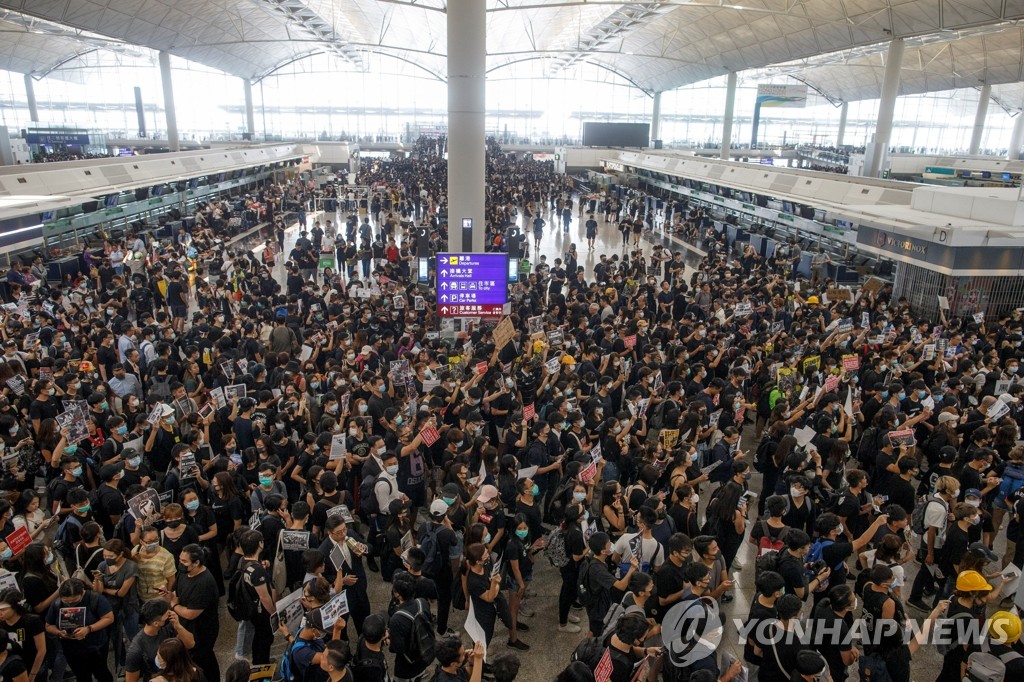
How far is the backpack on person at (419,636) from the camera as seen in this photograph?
13.5 ft

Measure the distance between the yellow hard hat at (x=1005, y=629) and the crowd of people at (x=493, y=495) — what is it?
12mm

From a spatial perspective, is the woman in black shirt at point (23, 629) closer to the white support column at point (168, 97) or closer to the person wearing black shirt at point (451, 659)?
the person wearing black shirt at point (451, 659)

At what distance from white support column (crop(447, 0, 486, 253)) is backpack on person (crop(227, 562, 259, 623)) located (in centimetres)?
1145

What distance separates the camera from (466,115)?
14594 millimetres

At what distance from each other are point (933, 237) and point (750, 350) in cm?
634

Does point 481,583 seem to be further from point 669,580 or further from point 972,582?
point 972,582

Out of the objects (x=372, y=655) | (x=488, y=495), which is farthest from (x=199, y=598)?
(x=488, y=495)

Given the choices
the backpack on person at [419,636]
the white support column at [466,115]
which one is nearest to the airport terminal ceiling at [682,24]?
the white support column at [466,115]

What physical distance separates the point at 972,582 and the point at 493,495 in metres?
3.27

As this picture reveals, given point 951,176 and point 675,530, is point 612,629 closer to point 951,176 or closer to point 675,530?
point 675,530

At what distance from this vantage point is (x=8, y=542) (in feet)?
15.3

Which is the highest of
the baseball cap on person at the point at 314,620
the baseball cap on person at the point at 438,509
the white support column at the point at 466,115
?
the white support column at the point at 466,115

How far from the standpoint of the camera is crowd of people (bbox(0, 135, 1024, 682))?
415 cm

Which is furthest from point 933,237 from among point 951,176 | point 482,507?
point 951,176
